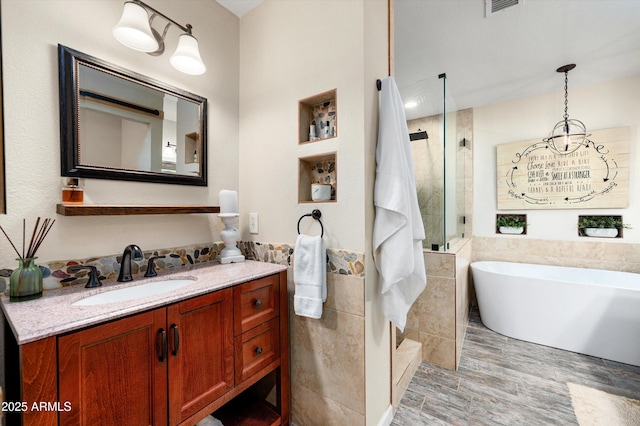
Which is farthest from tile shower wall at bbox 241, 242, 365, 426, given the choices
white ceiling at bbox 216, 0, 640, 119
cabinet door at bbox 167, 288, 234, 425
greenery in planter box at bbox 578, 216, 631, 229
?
greenery in planter box at bbox 578, 216, 631, 229

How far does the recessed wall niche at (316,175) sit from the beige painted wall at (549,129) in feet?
9.06

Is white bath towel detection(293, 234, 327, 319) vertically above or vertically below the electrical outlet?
below

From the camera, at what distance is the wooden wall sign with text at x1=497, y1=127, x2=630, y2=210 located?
8.70 feet

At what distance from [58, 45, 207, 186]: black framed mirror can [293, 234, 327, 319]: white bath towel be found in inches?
30.2

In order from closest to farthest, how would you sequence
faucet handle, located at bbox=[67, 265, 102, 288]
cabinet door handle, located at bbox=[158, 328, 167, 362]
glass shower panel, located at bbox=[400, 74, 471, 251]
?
cabinet door handle, located at bbox=[158, 328, 167, 362], faucet handle, located at bbox=[67, 265, 102, 288], glass shower panel, located at bbox=[400, 74, 471, 251]

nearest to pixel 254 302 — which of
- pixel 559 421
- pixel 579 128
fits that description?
pixel 559 421

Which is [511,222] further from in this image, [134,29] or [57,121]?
[57,121]

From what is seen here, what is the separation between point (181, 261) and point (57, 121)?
818 mm

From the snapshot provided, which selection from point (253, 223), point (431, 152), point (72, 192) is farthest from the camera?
point (431, 152)

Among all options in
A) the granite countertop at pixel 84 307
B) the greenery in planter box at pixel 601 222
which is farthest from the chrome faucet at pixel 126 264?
the greenery in planter box at pixel 601 222

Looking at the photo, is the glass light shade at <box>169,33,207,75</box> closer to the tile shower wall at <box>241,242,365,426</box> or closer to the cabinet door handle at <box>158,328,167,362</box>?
the tile shower wall at <box>241,242,365,426</box>

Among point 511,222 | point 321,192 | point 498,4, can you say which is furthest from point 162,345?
point 511,222

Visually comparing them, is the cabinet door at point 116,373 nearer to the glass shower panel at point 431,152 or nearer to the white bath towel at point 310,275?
the white bath towel at point 310,275

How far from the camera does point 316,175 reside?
1.54 metres
